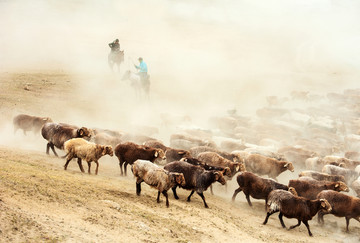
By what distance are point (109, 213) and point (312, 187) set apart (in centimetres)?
776

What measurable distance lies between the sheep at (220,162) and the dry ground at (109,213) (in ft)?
3.43

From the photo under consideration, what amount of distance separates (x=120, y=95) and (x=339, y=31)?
2199 inches

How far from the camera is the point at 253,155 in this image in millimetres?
15266

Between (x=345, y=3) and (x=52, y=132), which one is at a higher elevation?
(x=345, y=3)

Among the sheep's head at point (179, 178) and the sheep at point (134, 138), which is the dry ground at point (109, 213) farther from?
the sheep at point (134, 138)

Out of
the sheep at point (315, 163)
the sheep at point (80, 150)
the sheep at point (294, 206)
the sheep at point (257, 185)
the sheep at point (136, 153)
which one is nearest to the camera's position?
the sheep at point (294, 206)

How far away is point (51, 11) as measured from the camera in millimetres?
55719

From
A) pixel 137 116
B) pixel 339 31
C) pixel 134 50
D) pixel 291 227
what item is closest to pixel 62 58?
pixel 134 50

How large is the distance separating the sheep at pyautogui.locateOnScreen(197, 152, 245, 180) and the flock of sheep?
38 millimetres

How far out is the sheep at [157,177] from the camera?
10.1 m

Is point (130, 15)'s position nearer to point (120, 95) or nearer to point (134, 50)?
point (134, 50)

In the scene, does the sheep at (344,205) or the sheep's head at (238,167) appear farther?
the sheep's head at (238,167)

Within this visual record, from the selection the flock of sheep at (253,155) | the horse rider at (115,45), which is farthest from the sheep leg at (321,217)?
the horse rider at (115,45)

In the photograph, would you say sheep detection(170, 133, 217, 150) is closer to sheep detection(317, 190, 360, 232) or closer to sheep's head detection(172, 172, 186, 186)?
sheep's head detection(172, 172, 186, 186)
